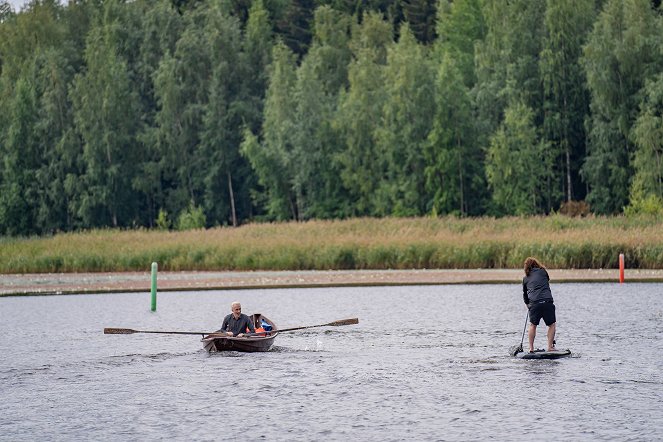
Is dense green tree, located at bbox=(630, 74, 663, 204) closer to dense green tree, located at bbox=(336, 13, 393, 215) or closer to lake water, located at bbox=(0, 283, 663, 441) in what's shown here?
dense green tree, located at bbox=(336, 13, 393, 215)

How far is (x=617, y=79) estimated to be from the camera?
268 feet

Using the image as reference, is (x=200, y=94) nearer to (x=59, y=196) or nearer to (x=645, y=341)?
(x=59, y=196)

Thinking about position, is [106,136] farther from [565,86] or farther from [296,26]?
[565,86]

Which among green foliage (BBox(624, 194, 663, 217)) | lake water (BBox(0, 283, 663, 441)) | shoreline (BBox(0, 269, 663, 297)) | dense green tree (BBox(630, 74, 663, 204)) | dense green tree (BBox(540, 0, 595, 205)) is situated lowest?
lake water (BBox(0, 283, 663, 441))

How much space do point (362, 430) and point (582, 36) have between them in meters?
72.0

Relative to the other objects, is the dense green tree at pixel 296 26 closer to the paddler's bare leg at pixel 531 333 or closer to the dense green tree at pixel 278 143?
the dense green tree at pixel 278 143

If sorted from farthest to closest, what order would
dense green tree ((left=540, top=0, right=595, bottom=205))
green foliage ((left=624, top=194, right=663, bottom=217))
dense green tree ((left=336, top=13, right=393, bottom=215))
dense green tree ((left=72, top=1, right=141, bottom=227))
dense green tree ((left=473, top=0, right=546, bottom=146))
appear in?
dense green tree ((left=72, top=1, right=141, bottom=227)) < dense green tree ((left=336, top=13, right=393, bottom=215)) < dense green tree ((left=473, top=0, right=546, bottom=146)) < dense green tree ((left=540, top=0, right=595, bottom=205)) < green foliage ((left=624, top=194, right=663, bottom=217))

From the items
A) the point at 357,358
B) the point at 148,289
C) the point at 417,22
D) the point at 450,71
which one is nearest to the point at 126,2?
the point at 417,22

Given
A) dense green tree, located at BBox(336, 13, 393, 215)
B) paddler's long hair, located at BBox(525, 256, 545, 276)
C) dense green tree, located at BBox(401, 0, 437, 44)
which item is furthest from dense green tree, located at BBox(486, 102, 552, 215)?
paddler's long hair, located at BBox(525, 256, 545, 276)

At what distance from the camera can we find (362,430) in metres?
18.9

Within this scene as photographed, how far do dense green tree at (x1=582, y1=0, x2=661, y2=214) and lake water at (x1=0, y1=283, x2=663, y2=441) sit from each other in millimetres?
42177

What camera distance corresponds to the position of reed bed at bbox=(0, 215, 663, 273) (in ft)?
164

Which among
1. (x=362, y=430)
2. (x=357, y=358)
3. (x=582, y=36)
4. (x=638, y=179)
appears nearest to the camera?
(x=362, y=430)

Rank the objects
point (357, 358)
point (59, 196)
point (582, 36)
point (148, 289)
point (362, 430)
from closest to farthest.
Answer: point (362, 430) < point (357, 358) < point (148, 289) < point (582, 36) < point (59, 196)
